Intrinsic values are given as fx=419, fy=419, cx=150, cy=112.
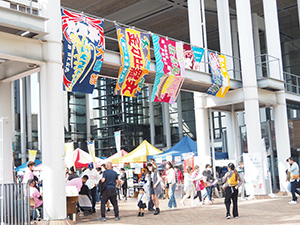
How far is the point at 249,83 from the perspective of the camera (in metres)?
19.7

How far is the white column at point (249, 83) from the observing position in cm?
1939

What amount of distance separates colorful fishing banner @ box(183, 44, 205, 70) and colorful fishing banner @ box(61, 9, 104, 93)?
503 centimetres

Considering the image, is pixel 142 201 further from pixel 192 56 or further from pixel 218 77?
pixel 218 77

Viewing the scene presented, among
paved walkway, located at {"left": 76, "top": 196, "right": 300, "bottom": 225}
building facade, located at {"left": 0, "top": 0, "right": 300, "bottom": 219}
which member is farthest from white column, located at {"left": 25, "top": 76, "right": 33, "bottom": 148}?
paved walkway, located at {"left": 76, "top": 196, "right": 300, "bottom": 225}

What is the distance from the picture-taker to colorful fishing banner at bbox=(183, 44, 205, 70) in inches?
695

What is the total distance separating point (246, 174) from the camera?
19000 mm

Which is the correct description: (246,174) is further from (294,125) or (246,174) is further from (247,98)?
(294,125)

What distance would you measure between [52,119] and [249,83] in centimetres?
1109

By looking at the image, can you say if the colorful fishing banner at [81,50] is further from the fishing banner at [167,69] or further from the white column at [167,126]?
the white column at [167,126]

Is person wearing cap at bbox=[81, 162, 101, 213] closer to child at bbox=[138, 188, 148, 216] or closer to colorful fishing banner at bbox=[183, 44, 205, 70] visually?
child at bbox=[138, 188, 148, 216]

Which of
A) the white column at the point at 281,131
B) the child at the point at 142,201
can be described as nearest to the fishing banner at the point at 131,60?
the child at the point at 142,201

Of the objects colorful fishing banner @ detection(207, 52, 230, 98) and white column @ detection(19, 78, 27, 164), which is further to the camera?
white column @ detection(19, 78, 27, 164)

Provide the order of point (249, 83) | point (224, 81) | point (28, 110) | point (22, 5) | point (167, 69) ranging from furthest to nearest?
point (28, 110) < point (249, 83) < point (224, 81) < point (167, 69) < point (22, 5)

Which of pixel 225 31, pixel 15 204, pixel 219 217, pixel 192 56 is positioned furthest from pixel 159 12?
pixel 15 204
